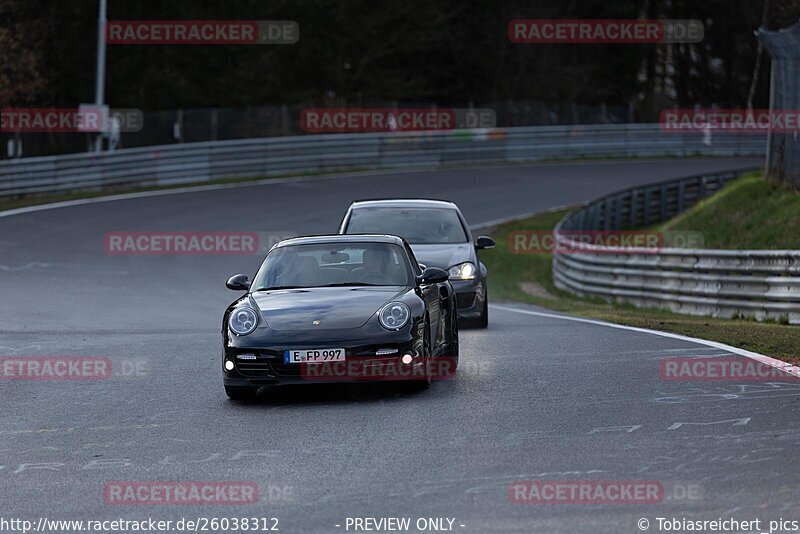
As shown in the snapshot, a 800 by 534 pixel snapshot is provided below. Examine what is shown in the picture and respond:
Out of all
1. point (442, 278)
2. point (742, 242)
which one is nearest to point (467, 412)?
point (442, 278)

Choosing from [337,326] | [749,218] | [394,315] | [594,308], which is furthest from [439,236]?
[749,218]

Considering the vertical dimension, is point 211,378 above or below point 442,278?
below

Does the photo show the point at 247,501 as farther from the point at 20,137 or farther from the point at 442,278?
the point at 20,137

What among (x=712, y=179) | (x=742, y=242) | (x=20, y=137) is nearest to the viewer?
(x=742, y=242)

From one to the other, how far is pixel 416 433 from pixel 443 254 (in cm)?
752

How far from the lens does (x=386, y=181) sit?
39.6 metres

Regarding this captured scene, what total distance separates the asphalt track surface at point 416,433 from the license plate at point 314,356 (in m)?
0.33

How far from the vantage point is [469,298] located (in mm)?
15633

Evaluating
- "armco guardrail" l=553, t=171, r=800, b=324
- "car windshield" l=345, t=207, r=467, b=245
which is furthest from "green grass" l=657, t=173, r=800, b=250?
"car windshield" l=345, t=207, r=467, b=245

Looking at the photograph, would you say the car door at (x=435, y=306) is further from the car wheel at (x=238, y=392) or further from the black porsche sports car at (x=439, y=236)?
the black porsche sports car at (x=439, y=236)

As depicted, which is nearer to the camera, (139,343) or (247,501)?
(247,501)

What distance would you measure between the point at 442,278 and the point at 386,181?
92.8 ft

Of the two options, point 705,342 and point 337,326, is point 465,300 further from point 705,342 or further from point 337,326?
point 337,326

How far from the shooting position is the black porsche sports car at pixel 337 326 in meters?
10.2
